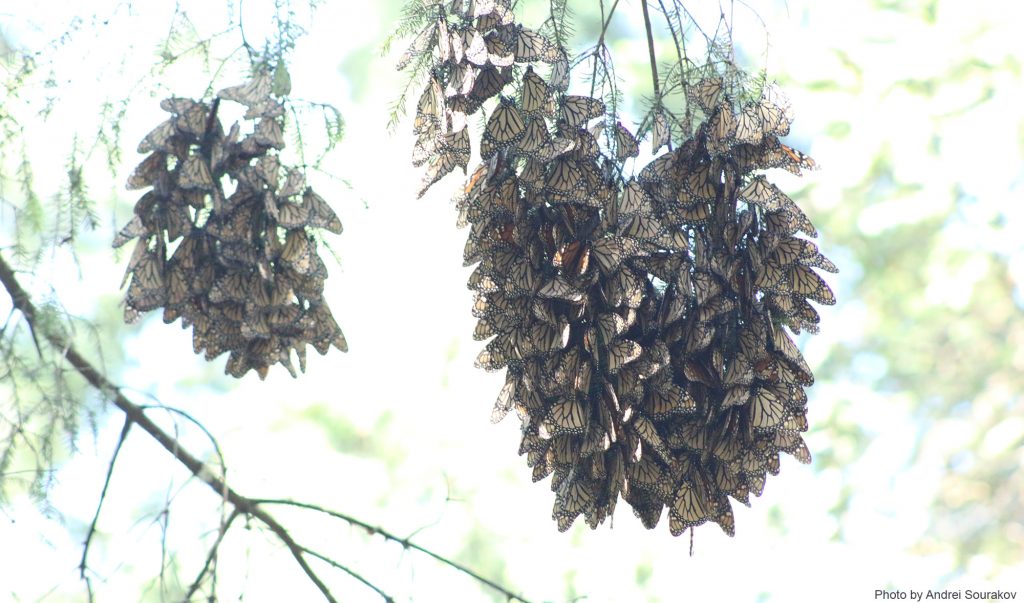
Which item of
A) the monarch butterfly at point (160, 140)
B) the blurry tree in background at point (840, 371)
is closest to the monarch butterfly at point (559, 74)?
the monarch butterfly at point (160, 140)

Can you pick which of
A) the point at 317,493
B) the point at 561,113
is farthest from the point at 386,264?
the point at 561,113

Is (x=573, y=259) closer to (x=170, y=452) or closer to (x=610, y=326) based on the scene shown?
(x=610, y=326)

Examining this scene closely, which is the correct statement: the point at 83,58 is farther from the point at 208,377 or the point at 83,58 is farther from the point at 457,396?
the point at 208,377

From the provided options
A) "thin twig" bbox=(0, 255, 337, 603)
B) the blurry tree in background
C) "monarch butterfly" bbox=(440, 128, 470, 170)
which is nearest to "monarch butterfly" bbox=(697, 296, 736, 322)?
"monarch butterfly" bbox=(440, 128, 470, 170)

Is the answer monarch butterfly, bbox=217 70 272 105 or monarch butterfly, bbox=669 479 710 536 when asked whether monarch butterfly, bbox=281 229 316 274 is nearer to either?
monarch butterfly, bbox=217 70 272 105

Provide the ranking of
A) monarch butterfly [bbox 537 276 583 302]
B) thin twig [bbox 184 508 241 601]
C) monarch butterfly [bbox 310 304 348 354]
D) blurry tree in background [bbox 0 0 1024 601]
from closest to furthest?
monarch butterfly [bbox 537 276 583 302] < thin twig [bbox 184 508 241 601] < monarch butterfly [bbox 310 304 348 354] < blurry tree in background [bbox 0 0 1024 601]

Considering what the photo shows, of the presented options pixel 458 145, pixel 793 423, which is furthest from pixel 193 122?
pixel 793 423

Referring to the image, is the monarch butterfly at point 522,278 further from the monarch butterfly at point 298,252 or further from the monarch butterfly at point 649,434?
the monarch butterfly at point 298,252
